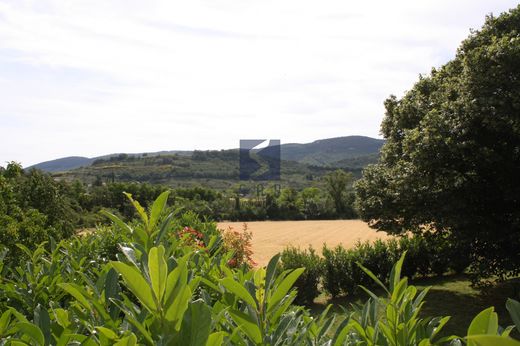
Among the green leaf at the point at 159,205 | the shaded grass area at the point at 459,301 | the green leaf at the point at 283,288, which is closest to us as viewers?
the green leaf at the point at 283,288

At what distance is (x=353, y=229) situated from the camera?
55.1 m

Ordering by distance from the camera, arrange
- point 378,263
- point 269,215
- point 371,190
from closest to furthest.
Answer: point 371,190 < point 378,263 < point 269,215

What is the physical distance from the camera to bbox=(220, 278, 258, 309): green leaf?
907 mm

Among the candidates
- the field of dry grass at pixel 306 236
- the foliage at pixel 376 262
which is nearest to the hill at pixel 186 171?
the field of dry grass at pixel 306 236

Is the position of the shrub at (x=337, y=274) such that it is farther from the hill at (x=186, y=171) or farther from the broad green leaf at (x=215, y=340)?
the hill at (x=186, y=171)

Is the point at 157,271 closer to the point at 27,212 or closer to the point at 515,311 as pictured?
the point at 515,311

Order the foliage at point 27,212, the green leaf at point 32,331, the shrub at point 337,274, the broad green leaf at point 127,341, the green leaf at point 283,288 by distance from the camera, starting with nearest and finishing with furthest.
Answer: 1. the broad green leaf at point 127,341
2. the green leaf at point 32,331
3. the green leaf at point 283,288
4. the foliage at point 27,212
5. the shrub at point 337,274

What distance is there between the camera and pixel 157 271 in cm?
72

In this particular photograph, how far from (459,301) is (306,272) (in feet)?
15.6

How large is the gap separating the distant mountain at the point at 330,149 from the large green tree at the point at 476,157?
146 metres

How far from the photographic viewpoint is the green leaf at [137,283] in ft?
2.27

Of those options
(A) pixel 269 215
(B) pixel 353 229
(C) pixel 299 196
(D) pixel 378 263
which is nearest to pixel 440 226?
(D) pixel 378 263

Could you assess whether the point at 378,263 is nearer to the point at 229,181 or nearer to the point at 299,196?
the point at 299,196

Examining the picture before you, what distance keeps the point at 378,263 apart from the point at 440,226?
5282 mm
